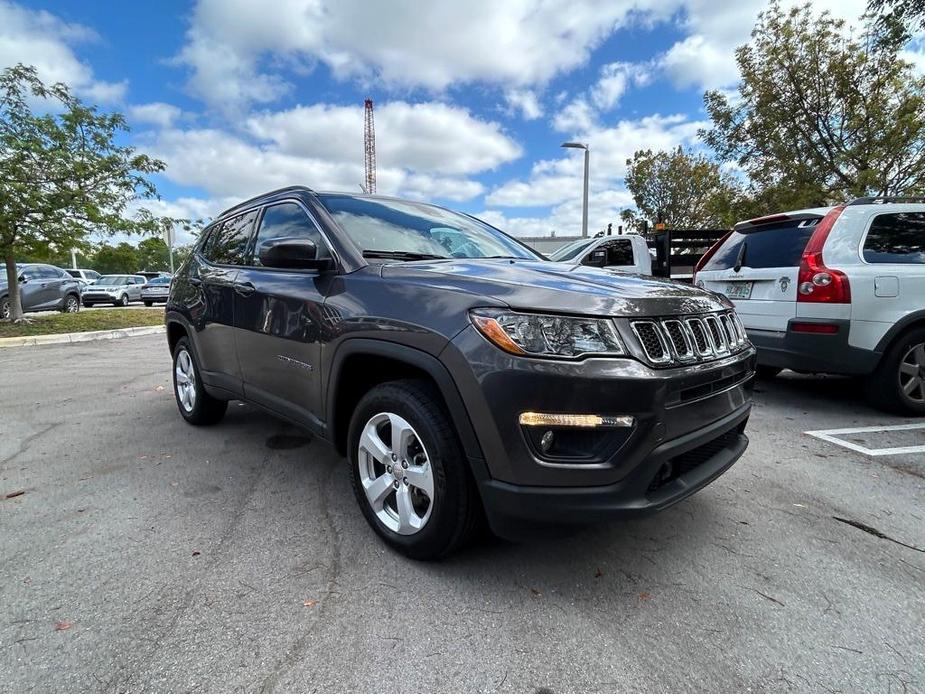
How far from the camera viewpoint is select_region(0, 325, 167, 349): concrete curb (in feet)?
31.4

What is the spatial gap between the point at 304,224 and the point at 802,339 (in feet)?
13.5

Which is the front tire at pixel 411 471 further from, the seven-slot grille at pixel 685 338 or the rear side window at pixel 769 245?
the rear side window at pixel 769 245

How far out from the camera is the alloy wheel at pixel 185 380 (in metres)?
4.27

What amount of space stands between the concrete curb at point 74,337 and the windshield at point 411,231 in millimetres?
9973

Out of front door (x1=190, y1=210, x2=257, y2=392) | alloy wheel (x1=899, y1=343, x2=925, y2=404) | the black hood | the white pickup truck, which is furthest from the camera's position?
the white pickup truck

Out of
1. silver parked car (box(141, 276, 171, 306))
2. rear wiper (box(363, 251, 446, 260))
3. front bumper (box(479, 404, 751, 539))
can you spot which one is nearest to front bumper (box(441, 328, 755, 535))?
front bumper (box(479, 404, 751, 539))

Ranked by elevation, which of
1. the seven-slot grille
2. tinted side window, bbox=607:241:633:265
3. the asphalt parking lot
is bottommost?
the asphalt parking lot

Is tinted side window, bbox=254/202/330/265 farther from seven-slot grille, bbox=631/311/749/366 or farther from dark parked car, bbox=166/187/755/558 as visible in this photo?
seven-slot grille, bbox=631/311/749/366

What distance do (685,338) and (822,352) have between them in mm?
3049

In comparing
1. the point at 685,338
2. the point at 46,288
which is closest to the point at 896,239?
the point at 685,338

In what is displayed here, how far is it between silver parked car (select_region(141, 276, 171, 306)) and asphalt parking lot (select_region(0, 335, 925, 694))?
25297 mm

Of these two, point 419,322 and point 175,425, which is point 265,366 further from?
point 175,425

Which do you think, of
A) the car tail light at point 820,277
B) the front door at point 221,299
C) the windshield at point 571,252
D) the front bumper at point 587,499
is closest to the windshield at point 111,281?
the windshield at point 571,252

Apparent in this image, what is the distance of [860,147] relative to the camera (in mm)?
11586
